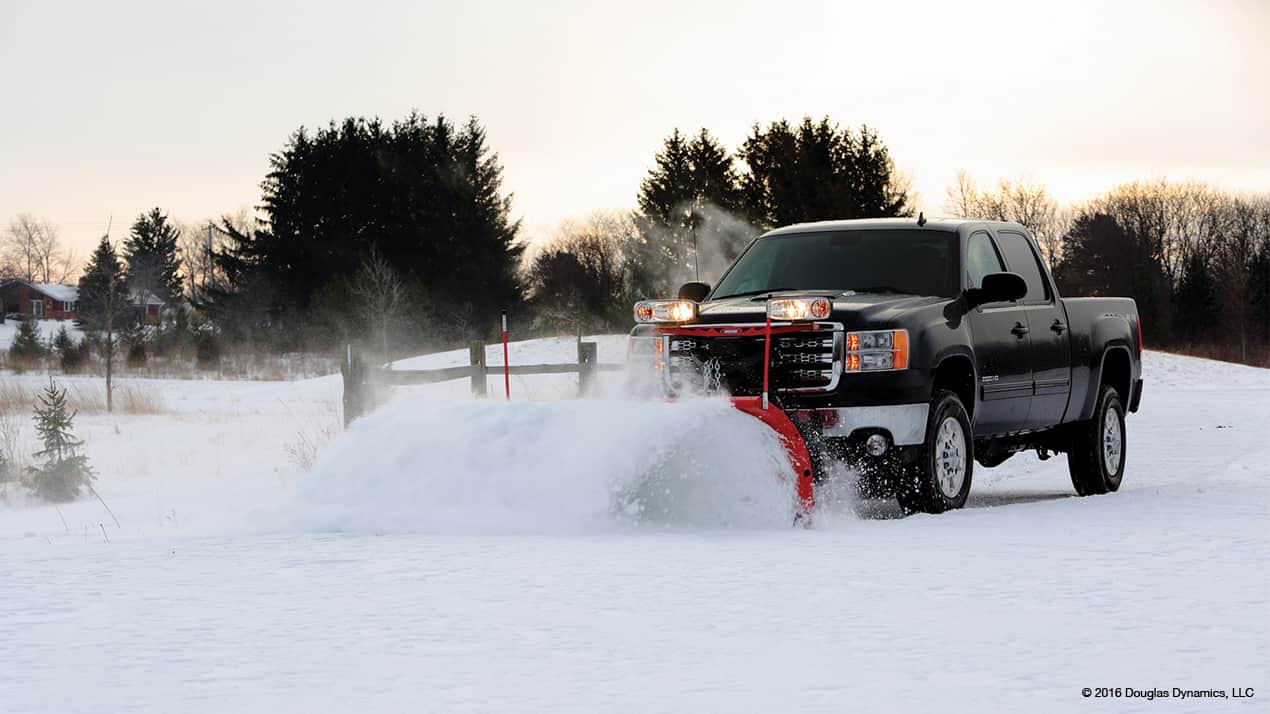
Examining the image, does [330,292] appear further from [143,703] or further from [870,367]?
[143,703]

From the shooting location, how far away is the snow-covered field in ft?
16.7

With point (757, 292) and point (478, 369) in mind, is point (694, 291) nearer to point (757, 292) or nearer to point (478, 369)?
point (757, 292)

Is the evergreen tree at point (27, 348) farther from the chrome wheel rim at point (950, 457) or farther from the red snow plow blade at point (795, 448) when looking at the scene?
the red snow plow blade at point (795, 448)

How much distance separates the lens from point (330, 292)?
6044cm

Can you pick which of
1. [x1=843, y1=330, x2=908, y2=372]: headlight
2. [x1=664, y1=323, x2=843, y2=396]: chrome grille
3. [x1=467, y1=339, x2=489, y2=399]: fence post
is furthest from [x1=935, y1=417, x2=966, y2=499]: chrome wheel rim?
[x1=467, y1=339, x2=489, y2=399]: fence post

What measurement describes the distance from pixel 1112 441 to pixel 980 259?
2.64m

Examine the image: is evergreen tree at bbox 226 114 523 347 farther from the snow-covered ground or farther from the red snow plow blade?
the red snow plow blade

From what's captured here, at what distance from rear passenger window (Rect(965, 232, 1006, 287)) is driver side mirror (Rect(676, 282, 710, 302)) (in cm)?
195

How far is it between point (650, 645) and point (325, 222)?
64.8 m

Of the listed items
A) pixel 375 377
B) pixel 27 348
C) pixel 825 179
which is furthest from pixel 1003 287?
pixel 27 348

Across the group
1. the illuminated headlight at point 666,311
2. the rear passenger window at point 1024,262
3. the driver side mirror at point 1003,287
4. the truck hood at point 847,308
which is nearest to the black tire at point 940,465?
the truck hood at point 847,308

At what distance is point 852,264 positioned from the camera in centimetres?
1115

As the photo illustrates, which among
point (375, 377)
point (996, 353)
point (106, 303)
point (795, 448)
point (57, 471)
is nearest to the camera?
point (795, 448)

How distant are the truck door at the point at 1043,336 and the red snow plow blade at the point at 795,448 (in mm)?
2887
